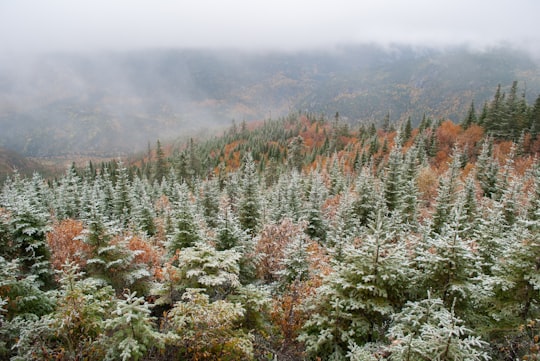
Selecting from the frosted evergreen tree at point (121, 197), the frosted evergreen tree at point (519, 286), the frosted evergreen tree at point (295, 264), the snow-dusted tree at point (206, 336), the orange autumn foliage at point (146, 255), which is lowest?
the frosted evergreen tree at point (121, 197)

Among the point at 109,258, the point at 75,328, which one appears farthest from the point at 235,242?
the point at 75,328

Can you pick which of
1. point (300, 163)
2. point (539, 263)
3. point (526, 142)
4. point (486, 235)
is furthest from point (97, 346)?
point (300, 163)

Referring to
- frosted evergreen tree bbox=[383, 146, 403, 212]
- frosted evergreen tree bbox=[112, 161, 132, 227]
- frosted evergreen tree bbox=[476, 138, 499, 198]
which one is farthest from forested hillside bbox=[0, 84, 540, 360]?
frosted evergreen tree bbox=[476, 138, 499, 198]

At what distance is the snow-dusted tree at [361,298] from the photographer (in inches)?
342

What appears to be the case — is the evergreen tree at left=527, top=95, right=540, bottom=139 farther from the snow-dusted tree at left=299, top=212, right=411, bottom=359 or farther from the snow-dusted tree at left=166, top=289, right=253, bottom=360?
the snow-dusted tree at left=166, top=289, right=253, bottom=360

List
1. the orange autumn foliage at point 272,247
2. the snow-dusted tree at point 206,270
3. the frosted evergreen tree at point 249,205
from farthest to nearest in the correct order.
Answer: the frosted evergreen tree at point 249,205, the orange autumn foliage at point 272,247, the snow-dusted tree at point 206,270

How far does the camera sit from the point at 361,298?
8.95 metres

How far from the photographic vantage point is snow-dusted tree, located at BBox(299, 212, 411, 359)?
8.68 metres

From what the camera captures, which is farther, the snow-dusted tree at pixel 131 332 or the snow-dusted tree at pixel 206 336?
the snow-dusted tree at pixel 206 336

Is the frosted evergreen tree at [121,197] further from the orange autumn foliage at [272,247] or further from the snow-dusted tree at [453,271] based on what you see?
the snow-dusted tree at [453,271]

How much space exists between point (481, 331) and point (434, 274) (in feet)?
5.65

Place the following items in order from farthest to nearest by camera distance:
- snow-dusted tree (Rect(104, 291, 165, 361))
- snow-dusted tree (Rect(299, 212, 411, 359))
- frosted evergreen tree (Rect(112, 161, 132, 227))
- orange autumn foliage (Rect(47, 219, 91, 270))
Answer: frosted evergreen tree (Rect(112, 161, 132, 227)) → orange autumn foliage (Rect(47, 219, 91, 270)) → snow-dusted tree (Rect(299, 212, 411, 359)) → snow-dusted tree (Rect(104, 291, 165, 361))

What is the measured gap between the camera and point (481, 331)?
805 cm

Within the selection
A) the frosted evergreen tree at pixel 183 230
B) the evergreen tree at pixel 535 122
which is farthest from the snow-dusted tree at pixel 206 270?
the evergreen tree at pixel 535 122
